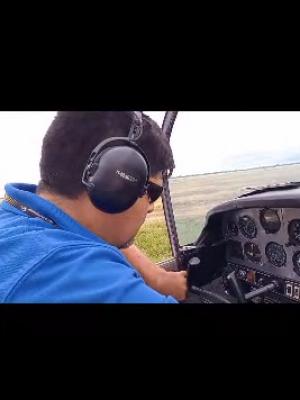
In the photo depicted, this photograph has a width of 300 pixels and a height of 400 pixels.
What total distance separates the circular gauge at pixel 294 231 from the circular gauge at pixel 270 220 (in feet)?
0.23

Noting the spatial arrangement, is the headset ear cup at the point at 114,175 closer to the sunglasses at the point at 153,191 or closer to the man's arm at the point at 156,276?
the sunglasses at the point at 153,191

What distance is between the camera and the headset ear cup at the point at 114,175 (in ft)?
2.97

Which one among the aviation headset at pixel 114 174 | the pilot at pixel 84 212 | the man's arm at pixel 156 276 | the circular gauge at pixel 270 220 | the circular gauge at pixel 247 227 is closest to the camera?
the pilot at pixel 84 212

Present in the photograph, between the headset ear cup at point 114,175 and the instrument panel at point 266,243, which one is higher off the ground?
the headset ear cup at point 114,175

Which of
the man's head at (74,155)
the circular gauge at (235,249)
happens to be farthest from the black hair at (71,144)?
the circular gauge at (235,249)

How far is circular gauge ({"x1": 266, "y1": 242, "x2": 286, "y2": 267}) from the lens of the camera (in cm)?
204

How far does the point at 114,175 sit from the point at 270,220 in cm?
138

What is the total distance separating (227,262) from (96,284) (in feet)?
6.28

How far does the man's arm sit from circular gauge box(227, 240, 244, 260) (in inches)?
28.2

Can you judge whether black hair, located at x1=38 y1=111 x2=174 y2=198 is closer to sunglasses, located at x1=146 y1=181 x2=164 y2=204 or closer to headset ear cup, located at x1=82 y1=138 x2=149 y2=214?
headset ear cup, located at x1=82 y1=138 x2=149 y2=214

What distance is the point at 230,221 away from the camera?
232 cm

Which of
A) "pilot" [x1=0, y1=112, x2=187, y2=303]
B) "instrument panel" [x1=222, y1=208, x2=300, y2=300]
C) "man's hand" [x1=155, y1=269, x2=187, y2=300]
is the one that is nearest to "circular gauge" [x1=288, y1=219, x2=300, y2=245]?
"instrument panel" [x1=222, y1=208, x2=300, y2=300]

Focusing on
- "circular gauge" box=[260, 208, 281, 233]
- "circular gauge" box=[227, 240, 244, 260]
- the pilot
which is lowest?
"circular gauge" box=[227, 240, 244, 260]
